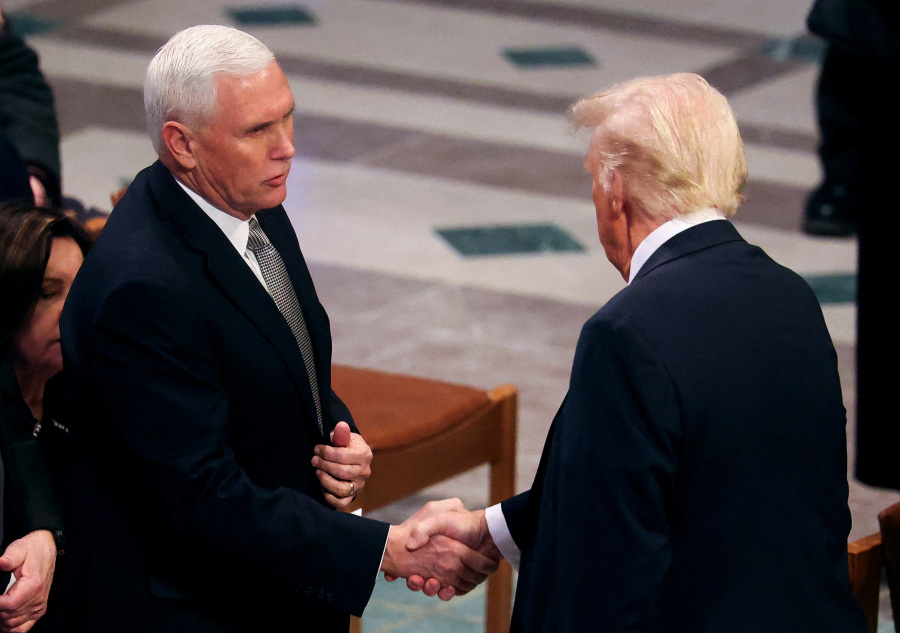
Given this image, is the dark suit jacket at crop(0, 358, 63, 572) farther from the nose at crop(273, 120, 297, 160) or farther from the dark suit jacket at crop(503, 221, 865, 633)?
the dark suit jacket at crop(503, 221, 865, 633)

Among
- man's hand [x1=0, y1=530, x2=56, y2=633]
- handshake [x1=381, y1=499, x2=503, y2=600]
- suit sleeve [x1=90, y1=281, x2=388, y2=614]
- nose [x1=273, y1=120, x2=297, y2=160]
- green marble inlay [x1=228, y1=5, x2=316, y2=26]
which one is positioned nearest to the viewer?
suit sleeve [x1=90, y1=281, x2=388, y2=614]

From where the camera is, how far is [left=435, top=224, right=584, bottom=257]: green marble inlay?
5.61m

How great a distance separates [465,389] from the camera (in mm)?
3121

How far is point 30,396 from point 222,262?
0.58 metres

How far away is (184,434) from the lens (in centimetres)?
194

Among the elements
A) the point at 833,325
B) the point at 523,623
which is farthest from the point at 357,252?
the point at 523,623

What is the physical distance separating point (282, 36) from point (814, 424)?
6.95m

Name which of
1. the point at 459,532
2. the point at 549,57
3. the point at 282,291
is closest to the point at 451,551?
the point at 459,532

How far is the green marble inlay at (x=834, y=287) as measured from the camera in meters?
5.24

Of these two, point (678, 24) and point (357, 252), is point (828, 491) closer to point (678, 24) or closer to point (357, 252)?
point (357, 252)

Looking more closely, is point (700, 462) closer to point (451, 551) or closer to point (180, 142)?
point (451, 551)

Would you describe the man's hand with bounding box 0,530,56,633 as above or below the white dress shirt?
below

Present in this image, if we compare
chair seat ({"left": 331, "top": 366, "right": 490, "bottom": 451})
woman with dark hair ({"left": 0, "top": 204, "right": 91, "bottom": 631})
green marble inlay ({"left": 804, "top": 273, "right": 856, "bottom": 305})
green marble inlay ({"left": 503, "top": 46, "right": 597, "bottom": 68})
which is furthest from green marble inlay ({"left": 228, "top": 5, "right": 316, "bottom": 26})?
woman with dark hair ({"left": 0, "top": 204, "right": 91, "bottom": 631})

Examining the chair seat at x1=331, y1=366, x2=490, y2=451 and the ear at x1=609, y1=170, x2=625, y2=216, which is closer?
the ear at x1=609, y1=170, x2=625, y2=216
